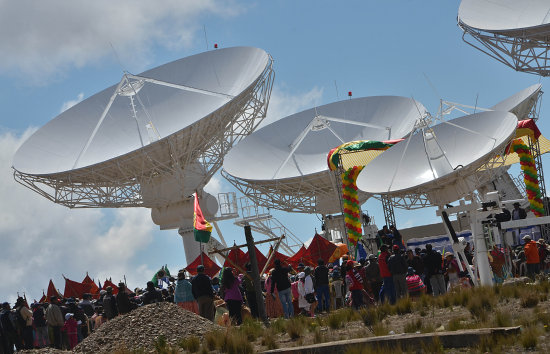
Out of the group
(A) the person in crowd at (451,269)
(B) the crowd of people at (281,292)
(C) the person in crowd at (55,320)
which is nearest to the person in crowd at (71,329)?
(B) the crowd of people at (281,292)

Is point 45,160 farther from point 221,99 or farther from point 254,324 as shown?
point 254,324

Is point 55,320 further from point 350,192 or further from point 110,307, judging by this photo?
point 350,192

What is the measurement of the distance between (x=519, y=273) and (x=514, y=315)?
10.3 metres

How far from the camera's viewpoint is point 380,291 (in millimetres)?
19750

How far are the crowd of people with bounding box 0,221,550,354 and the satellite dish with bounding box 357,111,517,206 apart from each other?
367 inches

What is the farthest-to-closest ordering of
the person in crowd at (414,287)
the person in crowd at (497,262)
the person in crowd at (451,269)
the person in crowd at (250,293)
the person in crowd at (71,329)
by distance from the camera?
the person in crowd at (497,262), the person in crowd at (250,293), the person in crowd at (71,329), the person in crowd at (451,269), the person in crowd at (414,287)

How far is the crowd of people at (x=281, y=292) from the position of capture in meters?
19.3

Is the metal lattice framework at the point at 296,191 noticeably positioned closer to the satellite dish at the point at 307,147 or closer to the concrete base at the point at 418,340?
the satellite dish at the point at 307,147

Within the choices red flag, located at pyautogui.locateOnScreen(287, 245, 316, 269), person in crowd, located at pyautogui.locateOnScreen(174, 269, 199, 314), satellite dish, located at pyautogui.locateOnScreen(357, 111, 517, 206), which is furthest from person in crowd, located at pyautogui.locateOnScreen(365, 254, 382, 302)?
satellite dish, located at pyautogui.locateOnScreen(357, 111, 517, 206)

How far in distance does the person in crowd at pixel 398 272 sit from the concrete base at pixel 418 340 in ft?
21.1

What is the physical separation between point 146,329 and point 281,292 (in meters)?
4.89

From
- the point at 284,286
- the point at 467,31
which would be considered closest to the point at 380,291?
the point at 284,286

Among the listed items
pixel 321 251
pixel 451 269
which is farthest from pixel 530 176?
pixel 451 269

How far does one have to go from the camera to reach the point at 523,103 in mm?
48406
